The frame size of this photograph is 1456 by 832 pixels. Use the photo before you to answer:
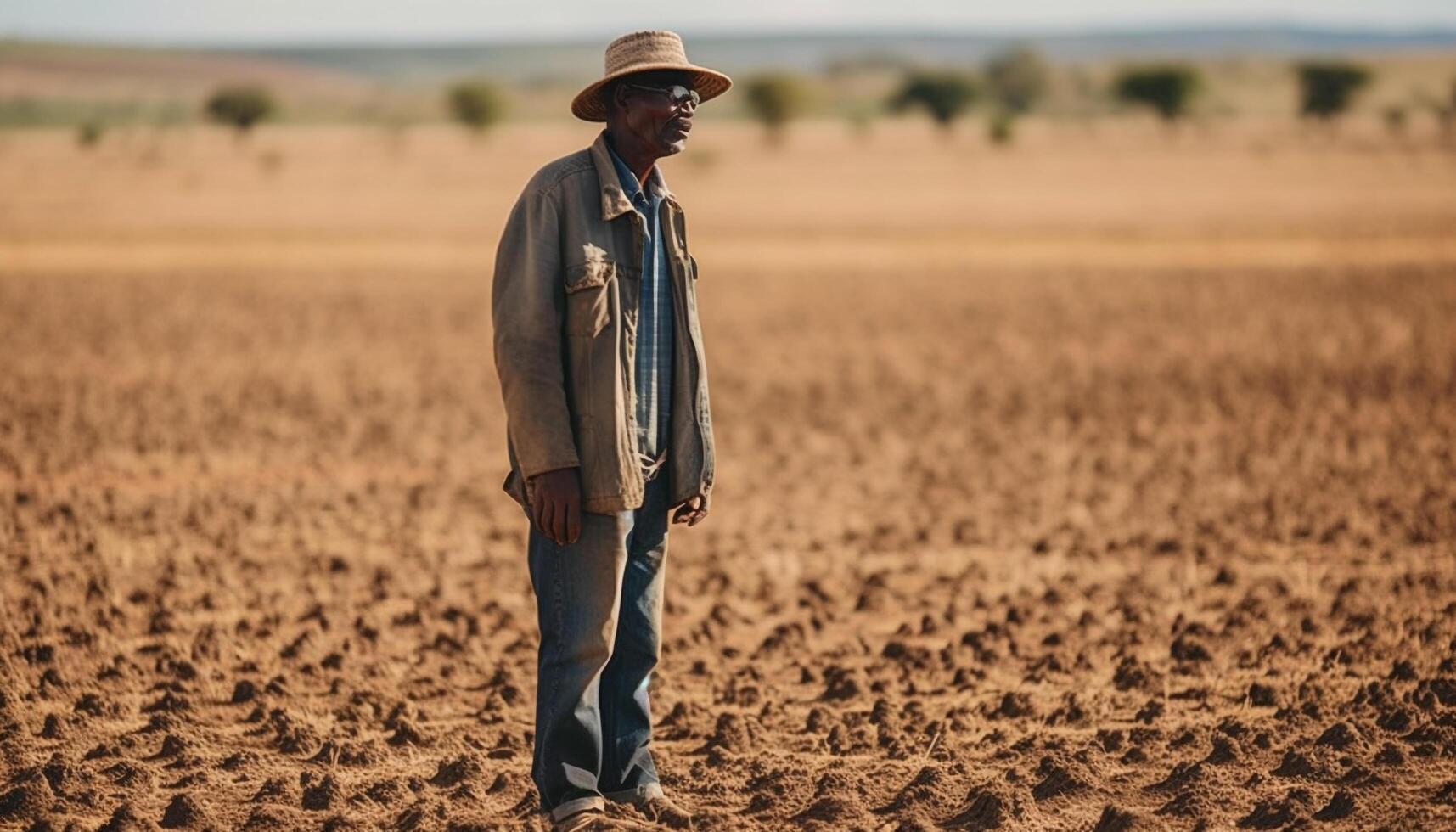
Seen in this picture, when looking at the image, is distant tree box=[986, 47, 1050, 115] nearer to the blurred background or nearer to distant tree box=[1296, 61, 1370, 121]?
distant tree box=[1296, 61, 1370, 121]

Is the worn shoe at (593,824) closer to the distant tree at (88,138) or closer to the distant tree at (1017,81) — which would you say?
the distant tree at (88,138)

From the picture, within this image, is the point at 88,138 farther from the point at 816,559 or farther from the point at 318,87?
the point at 318,87

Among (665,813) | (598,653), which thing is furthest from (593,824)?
(598,653)

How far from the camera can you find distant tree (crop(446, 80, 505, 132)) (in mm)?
73562

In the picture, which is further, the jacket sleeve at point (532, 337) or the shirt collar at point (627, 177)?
the shirt collar at point (627, 177)

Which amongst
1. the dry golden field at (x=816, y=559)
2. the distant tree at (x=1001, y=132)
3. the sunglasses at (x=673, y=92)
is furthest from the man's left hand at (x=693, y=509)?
the distant tree at (x=1001, y=132)

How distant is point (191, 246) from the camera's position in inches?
1126

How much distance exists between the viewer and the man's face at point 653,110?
422cm

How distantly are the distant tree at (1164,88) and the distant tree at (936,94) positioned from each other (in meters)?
7.77

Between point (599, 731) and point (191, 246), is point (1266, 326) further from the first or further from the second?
point (191, 246)

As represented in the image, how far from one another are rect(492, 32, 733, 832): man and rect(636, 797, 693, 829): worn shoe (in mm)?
26

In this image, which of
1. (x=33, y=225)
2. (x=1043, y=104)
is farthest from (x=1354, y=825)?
(x=1043, y=104)

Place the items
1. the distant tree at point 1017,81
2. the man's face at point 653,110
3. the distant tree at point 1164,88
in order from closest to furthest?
the man's face at point 653,110
the distant tree at point 1164,88
the distant tree at point 1017,81

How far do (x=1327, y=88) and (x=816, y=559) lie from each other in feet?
245
